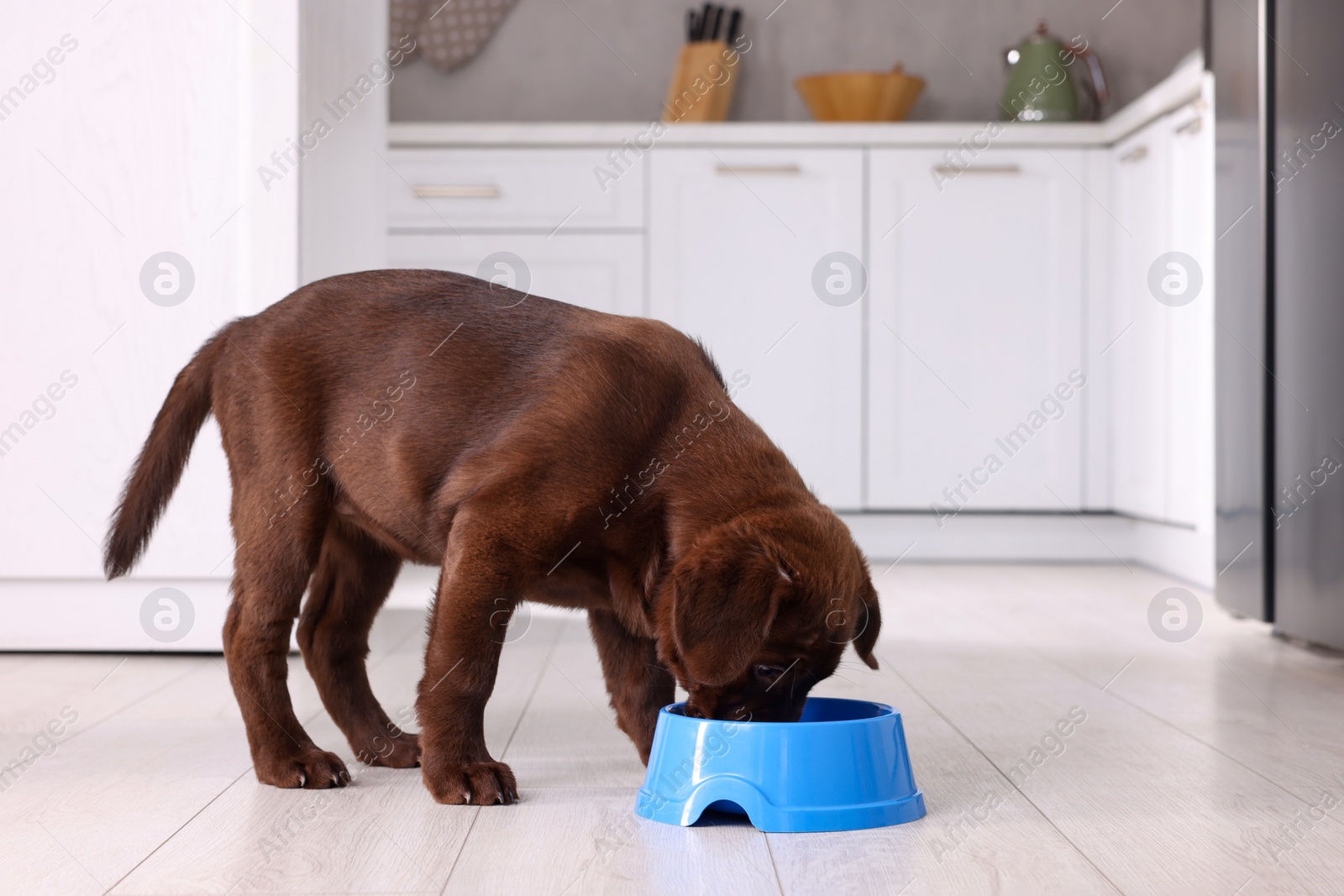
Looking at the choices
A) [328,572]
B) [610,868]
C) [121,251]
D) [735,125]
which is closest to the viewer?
[610,868]

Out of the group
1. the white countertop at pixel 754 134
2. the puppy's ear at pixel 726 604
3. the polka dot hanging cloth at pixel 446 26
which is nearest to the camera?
the puppy's ear at pixel 726 604

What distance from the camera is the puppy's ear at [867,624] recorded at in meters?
1.39

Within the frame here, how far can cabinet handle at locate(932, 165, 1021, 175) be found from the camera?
13.2ft

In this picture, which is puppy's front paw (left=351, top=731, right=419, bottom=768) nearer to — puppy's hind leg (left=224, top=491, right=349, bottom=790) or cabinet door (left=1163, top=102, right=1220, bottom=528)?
puppy's hind leg (left=224, top=491, right=349, bottom=790)

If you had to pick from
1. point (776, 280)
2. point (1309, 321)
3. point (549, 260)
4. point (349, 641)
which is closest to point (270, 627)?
point (349, 641)

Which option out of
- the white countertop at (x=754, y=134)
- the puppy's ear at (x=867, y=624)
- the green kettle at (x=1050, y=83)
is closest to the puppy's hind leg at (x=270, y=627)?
the puppy's ear at (x=867, y=624)

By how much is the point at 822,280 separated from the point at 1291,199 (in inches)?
68.6

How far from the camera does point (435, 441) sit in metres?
1.48

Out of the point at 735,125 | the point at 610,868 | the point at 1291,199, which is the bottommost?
the point at 610,868

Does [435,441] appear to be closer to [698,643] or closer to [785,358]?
[698,643]

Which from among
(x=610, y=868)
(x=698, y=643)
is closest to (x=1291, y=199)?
(x=698, y=643)

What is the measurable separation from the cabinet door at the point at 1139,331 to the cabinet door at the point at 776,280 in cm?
82

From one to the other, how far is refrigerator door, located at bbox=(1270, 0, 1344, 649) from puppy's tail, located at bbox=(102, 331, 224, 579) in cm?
198

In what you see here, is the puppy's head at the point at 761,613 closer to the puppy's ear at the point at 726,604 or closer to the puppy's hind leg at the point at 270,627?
the puppy's ear at the point at 726,604
